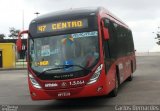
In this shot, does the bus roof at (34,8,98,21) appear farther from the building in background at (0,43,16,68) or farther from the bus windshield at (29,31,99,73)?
the building in background at (0,43,16,68)

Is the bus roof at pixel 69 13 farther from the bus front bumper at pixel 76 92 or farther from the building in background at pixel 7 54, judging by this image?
the building in background at pixel 7 54

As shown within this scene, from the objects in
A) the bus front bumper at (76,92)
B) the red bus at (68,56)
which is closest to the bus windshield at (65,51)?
the red bus at (68,56)

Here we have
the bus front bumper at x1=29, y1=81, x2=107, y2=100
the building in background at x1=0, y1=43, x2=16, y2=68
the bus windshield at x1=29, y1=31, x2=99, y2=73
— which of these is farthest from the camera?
the building in background at x1=0, y1=43, x2=16, y2=68

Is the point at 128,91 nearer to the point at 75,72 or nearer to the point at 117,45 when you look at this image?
the point at 117,45

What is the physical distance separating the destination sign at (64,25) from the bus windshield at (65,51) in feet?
0.78

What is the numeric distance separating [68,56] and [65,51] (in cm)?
19

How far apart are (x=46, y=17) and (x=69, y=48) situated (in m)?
1.43

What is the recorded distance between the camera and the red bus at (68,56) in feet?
43.3

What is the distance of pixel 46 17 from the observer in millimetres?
14211

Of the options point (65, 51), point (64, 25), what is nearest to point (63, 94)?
point (65, 51)

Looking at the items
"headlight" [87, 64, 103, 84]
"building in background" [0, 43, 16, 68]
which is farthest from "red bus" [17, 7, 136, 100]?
"building in background" [0, 43, 16, 68]

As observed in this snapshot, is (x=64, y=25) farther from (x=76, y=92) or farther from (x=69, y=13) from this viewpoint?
(x=76, y=92)

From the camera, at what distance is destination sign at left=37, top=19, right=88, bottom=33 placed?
13750 millimetres

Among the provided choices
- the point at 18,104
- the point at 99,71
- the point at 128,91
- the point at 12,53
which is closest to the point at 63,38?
the point at 99,71
